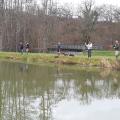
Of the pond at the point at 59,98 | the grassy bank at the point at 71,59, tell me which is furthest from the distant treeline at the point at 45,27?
the pond at the point at 59,98

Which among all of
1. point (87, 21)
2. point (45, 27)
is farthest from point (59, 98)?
point (87, 21)

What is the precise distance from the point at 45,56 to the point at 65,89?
81.1ft

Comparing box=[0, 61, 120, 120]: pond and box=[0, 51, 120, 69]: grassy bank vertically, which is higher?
box=[0, 51, 120, 69]: grassy bank

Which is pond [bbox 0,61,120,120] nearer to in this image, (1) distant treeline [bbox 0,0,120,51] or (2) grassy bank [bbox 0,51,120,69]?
(2) grassy bank [bbox 0,51,120,69]

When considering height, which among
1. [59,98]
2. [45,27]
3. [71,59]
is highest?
[45,27]

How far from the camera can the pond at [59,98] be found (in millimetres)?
18617

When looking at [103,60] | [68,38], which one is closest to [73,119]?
[103,60]

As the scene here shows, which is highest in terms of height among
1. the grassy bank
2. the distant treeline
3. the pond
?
the distant treeline

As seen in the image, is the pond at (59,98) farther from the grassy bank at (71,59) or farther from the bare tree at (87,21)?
the bare tree at (87,21)

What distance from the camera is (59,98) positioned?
75.7 ft

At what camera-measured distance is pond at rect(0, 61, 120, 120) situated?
1862cm

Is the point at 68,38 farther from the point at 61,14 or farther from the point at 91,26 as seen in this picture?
the point at 61,14

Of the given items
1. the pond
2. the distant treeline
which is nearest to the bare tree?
the distant treeline

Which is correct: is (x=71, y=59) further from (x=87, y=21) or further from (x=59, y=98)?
(x=87, y=21)
